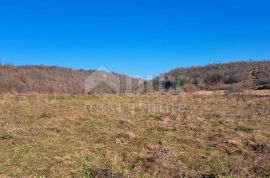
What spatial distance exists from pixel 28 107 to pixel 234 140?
9209 mm

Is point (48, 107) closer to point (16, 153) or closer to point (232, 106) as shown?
point (16, 153)

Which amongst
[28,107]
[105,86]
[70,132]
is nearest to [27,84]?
[105,86]

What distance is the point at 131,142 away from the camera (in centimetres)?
1122

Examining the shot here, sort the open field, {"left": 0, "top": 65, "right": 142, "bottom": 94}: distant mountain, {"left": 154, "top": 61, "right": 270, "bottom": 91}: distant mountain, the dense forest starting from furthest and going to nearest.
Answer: {"left": 154, "top": 61, "right": 270, "bottom": 91}: distant mountain, the dense forest, {"left": 0, "top": 65, "right": 142, "bottom": 94}: distant mountain, the open field

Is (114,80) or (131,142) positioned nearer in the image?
A: (131,142)

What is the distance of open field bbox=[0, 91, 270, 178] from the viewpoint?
8.78 meters

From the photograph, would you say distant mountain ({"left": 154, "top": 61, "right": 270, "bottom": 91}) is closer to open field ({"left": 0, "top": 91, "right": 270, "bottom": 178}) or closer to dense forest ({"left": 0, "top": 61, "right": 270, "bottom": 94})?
dense forest ({"left": 0, "top": 61, "right": 270, "bottom": 94})

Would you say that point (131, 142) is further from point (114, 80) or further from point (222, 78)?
point (222, 78)

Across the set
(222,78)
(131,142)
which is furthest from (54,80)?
(131,142)

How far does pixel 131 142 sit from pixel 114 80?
91.3ft

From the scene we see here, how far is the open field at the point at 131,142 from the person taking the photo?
8.78 m

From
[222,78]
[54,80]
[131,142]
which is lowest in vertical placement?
[131,142]

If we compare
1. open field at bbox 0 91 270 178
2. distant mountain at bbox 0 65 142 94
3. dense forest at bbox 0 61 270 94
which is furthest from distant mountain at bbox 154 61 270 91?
open field at bbox 0 91 270 178

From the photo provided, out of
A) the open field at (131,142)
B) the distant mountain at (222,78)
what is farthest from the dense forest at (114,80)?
the open field at (131,142)
